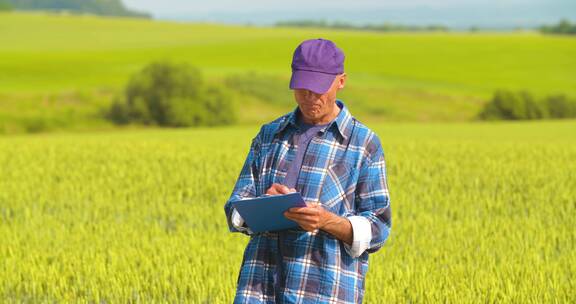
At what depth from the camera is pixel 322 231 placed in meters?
3.14

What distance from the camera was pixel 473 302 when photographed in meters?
5.14

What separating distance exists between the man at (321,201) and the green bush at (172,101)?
135 feet

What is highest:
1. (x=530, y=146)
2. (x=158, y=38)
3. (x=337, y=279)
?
(x=158, y=38)

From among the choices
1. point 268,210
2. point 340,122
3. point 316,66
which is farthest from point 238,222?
point 316,66

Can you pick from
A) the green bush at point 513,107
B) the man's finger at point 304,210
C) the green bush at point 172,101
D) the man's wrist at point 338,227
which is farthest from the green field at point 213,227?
the green bush at point 513,107

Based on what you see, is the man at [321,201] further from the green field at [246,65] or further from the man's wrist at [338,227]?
the green field at [246,65]

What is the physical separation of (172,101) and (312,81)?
41.6m

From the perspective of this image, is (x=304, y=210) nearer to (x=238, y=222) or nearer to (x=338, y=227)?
(x=338, y=227)

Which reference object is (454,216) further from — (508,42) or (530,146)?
(508,42)

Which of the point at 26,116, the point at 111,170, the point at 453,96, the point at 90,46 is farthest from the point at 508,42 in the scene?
the point at 111,170

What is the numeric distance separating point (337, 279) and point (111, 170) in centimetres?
984

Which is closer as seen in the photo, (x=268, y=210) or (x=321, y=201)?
(x=268, y=210)

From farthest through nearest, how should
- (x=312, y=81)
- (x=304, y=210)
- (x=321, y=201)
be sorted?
(x=321, y=201), (x=312, y=81), (x=304, y=210)

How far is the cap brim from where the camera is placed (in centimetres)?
302
